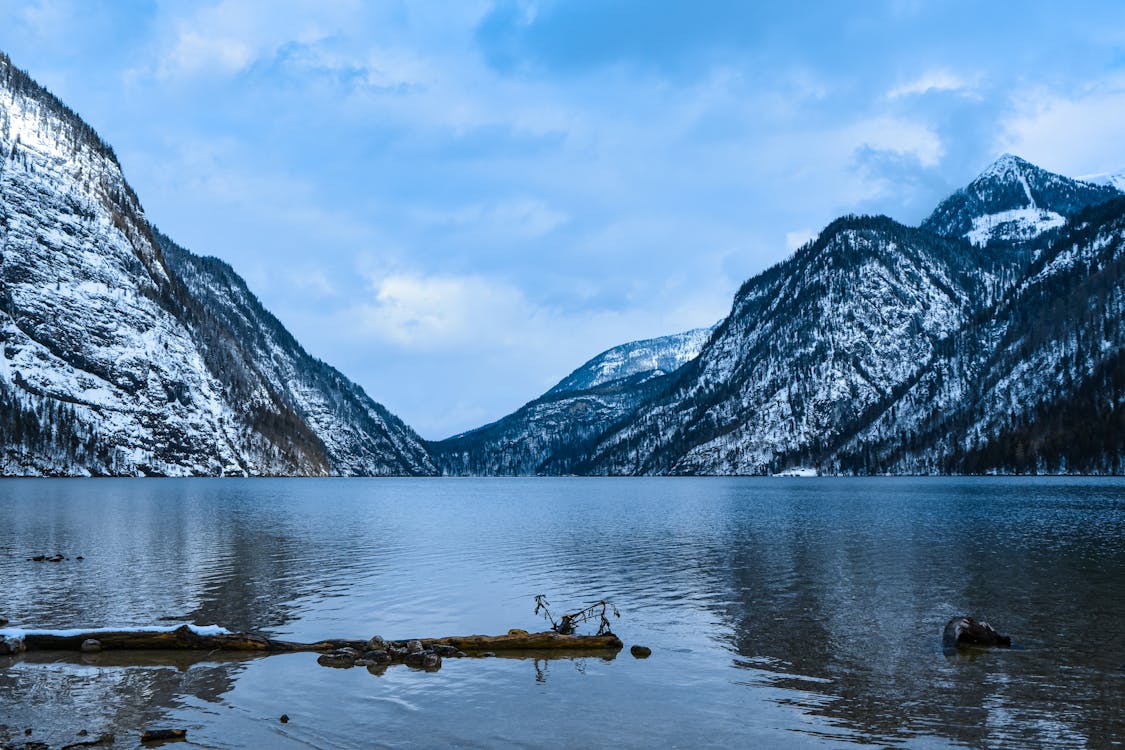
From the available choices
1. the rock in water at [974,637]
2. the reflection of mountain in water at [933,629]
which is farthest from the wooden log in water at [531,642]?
the rock in water at [974,637]

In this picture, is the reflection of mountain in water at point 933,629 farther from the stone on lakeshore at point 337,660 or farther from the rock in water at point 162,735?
the rock in water at point 162,735

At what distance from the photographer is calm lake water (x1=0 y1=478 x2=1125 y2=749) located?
2123 centimetres

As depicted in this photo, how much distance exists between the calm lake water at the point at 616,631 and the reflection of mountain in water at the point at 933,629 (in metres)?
0.15

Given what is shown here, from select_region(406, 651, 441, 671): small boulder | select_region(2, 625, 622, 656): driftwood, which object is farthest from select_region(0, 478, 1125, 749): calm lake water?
select_region(2, 625, 622, 656): driftwood

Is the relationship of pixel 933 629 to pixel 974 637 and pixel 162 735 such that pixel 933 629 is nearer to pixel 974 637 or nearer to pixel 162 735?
pixel 974 637

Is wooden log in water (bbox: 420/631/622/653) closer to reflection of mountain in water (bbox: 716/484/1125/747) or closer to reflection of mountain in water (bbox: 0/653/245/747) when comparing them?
reflection of mountain in water (bbox: 716/484/1125/747)

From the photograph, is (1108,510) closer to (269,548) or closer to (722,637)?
(722,637)

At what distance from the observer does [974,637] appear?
30.0m

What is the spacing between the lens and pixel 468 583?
46625 mm

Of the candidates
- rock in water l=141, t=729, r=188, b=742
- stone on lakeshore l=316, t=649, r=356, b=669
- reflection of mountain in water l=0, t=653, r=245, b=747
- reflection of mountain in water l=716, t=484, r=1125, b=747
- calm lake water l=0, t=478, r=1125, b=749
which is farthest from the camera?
stone on lakeshore l=316, t=649, r=356, b=669

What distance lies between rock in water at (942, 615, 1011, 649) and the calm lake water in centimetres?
73

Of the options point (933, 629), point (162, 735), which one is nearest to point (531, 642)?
point (162, 735)

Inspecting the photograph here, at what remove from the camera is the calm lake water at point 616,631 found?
21.2m

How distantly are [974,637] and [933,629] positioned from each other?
341 centimetres
